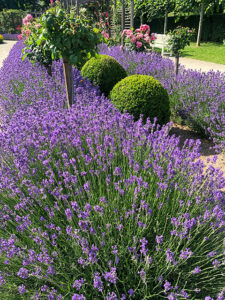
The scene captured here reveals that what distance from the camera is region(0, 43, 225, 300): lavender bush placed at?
1429 mm

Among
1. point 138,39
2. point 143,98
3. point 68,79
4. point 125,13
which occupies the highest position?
point 125,13

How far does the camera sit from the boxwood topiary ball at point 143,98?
3947 millimetres

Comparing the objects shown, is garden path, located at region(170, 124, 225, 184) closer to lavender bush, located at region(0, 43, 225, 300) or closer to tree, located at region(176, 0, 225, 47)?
lavender bush, located at region(0, 43, 225, 300)

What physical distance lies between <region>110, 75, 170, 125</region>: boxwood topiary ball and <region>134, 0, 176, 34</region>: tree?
14624mm

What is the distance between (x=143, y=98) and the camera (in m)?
3.94

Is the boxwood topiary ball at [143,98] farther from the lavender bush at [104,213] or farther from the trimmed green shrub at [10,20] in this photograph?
the trimmed green shrub at [10,20]

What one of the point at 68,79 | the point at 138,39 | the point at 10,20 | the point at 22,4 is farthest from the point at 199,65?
the point at 22,4

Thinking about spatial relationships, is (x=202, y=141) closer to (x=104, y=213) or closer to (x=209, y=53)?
(x=104, y=213)

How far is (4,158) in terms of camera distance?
2.45 meters

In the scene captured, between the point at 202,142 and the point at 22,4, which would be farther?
the point at 22,4

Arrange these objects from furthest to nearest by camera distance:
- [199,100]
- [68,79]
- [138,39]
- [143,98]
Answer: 1. [138,39]
2. [199,100]
3. [143,98]
4. [68,79]

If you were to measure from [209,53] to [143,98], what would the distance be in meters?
10.6

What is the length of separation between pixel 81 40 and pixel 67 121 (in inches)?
51.2

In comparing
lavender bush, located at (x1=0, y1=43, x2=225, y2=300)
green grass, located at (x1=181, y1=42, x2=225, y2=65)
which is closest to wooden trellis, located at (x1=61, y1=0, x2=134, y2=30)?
green grass, located at (x1=181, y1=42, x2=225, y2=65)
